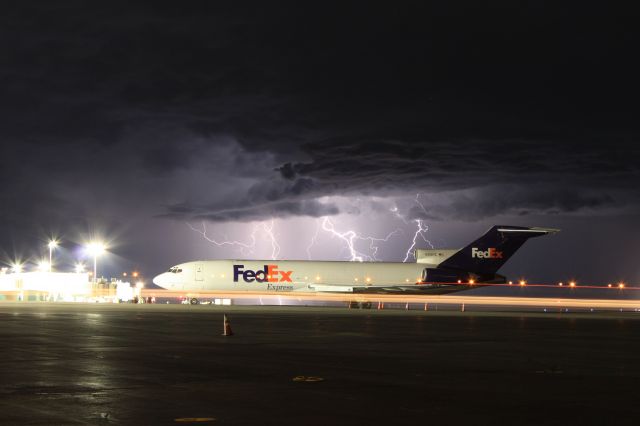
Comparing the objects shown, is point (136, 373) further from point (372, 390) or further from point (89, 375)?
point (372, 390)

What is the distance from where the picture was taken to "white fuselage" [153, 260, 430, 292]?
80625 millimetres

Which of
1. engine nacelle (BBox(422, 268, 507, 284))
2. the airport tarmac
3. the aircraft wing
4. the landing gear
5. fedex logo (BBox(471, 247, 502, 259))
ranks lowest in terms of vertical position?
the airport tarmac

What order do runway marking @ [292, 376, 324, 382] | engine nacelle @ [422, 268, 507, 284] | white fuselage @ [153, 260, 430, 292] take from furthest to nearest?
engine nacelle @ [422, 268, 507, 284]
white fuselage @ [153, 260, 430, 292]
runway marking @ [292, 376, 324, 382]

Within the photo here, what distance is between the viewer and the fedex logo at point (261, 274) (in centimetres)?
→ 8044

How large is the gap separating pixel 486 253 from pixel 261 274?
2407cm

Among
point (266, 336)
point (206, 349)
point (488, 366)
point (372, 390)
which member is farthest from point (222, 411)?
point (266, 336)

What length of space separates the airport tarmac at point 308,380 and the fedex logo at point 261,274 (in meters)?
49.8

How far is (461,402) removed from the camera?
544 inches

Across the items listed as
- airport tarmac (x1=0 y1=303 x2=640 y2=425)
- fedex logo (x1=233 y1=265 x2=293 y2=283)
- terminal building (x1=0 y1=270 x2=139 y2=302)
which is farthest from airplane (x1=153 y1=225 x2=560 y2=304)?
airport tarmac (x1=0 y1=303 x2=640 y2=425)

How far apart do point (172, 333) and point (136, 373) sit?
1420cm

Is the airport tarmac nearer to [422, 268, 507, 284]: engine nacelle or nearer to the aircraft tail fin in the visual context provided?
[422, 268, 507, 284]: engine nacelle

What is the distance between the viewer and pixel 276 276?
8075 centimetres

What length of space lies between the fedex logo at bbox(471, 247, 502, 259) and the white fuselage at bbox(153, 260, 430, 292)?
7014 millimetres

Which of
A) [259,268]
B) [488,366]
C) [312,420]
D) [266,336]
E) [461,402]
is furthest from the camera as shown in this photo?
[259,268]
